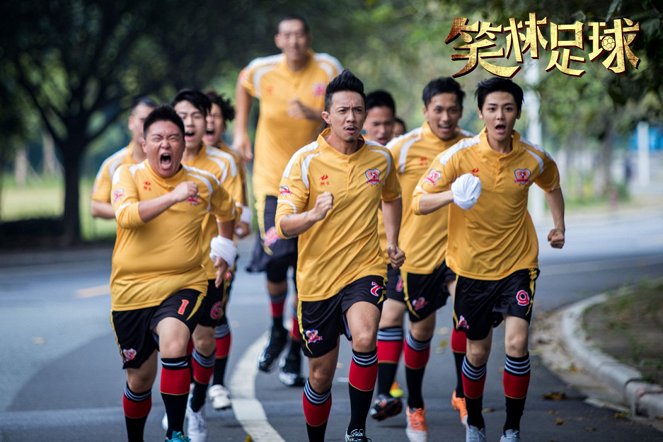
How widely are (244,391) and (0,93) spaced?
62.3ft

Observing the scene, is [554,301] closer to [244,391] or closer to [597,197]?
[244,391]

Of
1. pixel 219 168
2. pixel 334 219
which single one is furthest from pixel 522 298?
pixel 219 168

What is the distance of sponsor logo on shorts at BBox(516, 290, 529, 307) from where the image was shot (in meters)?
6.65

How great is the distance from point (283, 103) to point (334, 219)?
9.86 ft

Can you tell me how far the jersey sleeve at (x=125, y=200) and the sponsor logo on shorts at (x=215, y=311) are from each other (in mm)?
1373

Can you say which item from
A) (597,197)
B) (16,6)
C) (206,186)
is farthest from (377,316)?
(597,197)

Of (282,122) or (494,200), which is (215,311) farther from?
(282,122)

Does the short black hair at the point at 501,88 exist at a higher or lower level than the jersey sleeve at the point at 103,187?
higher

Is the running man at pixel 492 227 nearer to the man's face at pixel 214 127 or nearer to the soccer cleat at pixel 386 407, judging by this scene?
the soccer cleat at pixel 386 407

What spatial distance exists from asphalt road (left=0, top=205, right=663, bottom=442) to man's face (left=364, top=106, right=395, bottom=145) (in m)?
1.94

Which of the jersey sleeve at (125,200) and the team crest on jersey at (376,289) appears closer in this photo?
the jersey sleeve at (125,200)

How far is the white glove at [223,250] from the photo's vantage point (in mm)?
7367

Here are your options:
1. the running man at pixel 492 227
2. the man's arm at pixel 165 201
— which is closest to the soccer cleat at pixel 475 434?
the running man at pixel 492 227

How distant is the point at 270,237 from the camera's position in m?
8.84
